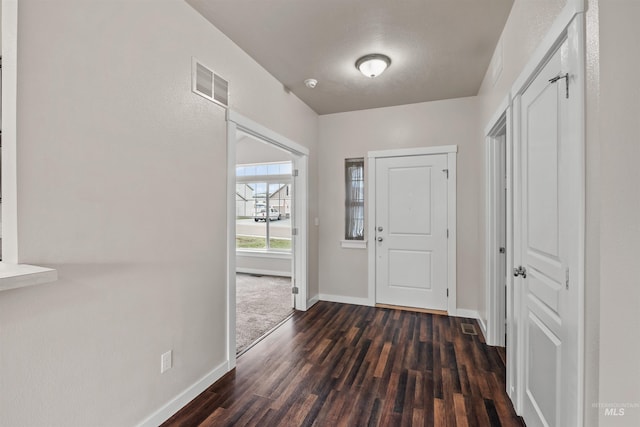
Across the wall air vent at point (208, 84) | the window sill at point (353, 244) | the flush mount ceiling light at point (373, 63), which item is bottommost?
the window sill at point (353, 244)

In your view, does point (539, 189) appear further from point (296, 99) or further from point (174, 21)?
point (296, 99)

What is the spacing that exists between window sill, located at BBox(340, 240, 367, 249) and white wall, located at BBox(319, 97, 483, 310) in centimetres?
6

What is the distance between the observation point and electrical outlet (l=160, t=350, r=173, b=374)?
1790mm

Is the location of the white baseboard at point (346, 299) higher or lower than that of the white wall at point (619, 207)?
lower

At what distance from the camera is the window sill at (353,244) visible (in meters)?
3.98

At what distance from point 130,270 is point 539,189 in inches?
88.4

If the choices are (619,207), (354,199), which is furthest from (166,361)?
(354,199)

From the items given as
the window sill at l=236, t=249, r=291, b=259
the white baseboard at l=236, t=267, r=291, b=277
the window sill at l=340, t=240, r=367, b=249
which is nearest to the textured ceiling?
the window sill at l=340, t=240, r=367, b=249

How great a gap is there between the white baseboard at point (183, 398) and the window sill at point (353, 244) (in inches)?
86.1

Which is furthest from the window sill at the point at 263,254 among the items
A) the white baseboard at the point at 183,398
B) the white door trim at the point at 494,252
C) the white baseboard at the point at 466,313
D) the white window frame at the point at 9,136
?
the white window frame at the point at 9,136

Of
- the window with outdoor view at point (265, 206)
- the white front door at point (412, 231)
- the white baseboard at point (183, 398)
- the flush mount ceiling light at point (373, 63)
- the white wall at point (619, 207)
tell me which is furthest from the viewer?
the window with outdoor view at point (265, 206)

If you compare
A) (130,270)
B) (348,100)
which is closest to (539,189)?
(130,270)

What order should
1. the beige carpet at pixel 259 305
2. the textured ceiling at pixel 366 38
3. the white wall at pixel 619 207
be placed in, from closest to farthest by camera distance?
the white wall at pixel 619 207 → the textured ceiling at pixel 366 38 → the beige carpet at pixel 259 305

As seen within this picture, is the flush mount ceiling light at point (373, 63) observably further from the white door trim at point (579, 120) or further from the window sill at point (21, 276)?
the window sill at point (21, 276)
